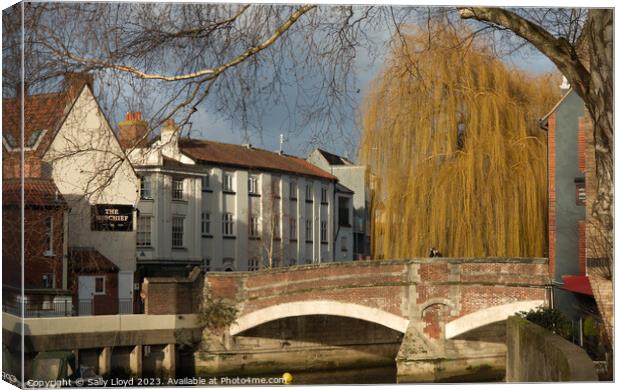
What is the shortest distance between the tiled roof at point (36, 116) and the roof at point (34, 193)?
1.00 ft

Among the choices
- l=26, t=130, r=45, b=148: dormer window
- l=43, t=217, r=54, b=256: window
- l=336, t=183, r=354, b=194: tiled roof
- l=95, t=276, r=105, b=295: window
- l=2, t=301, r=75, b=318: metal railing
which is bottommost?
l=2, t=301, r=75, b=318: metal railing

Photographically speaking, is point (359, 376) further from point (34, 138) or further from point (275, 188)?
point (34, 138)

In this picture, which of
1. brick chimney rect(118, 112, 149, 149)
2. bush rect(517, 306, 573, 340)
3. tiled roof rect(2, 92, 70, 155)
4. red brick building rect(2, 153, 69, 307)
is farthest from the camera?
bush rect(517, 306, 573, 340)

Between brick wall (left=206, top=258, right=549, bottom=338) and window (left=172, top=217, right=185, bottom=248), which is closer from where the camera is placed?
window (left=172, top=217, right=185, bottom=248)

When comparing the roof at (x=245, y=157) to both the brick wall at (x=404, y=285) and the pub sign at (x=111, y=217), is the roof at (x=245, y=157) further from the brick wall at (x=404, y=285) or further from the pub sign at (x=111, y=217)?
the brick wall at (x=404, y=285)

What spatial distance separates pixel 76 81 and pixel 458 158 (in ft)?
15.7

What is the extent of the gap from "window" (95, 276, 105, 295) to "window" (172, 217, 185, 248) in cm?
85

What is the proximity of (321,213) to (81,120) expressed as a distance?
108 inches

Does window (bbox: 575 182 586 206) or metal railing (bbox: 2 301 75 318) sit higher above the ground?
window (bbox: 575 182 586 206)

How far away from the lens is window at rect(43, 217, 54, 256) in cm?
1164

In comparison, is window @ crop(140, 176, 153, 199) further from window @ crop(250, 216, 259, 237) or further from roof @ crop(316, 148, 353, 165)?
roof @ crop(316, 148, 353, 165)

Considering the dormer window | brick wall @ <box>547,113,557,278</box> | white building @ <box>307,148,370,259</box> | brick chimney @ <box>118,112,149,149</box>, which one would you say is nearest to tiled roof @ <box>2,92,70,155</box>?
the dormer window

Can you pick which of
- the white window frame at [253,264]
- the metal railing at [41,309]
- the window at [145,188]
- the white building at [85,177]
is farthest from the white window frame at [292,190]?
the metal railing at [41,309]

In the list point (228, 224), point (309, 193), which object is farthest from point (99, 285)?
point (309, 193)
